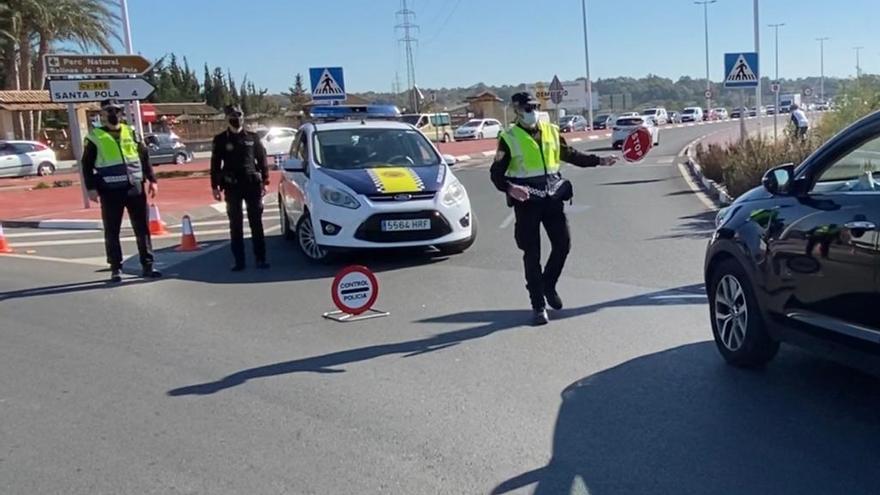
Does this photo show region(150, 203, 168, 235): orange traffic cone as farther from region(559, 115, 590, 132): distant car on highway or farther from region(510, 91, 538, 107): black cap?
region(559, 115, 590, 132): distant car on highway

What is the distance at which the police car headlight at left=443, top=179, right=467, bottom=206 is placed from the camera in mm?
9922

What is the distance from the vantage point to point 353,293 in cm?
730

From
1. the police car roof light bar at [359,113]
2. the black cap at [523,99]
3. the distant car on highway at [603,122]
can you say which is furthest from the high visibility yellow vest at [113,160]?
the distant car on highway at [603,122]

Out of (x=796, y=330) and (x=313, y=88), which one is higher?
(x=313, y=88)

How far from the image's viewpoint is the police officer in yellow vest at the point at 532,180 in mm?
6797

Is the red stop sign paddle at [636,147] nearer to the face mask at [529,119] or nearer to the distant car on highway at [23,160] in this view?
the face mask at [529,119]

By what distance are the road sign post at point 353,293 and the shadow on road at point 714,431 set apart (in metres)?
2.49

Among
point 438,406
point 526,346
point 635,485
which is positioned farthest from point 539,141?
point 635,485

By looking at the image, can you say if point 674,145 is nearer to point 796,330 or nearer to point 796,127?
point 796,127

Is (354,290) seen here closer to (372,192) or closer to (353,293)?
(353,293)

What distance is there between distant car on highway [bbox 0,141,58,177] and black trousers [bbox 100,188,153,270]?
25.8 metres

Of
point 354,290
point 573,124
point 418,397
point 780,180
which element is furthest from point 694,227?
point 573,124

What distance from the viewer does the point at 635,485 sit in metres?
3.88

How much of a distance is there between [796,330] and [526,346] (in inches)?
79.9
